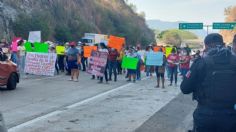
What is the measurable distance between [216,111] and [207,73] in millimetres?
362

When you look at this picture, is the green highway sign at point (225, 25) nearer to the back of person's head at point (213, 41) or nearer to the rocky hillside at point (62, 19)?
the rocky hillside at point (62, 19)

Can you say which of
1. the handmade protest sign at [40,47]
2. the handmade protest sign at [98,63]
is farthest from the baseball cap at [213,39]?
the handmade protest sign at [40,47]

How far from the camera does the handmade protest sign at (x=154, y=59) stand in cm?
2123

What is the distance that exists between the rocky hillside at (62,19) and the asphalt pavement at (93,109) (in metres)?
21.8

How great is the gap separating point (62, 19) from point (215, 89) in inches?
1936

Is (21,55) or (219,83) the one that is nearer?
(219,83)

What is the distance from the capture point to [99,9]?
69.4 meters

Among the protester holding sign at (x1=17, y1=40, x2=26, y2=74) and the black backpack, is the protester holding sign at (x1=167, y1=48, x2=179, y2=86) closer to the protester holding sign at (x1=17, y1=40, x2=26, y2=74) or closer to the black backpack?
the protester holding sign at (x1=17, y1=40, x2=26, y2=74)

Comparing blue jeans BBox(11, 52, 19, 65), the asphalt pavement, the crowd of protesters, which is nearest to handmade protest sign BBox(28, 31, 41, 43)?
the crowd of protesters

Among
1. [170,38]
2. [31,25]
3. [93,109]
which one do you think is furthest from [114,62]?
[170,38]

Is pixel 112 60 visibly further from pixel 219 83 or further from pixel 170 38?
pixel 170 38

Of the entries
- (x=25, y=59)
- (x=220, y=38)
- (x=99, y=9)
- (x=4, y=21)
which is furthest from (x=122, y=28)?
(x=220, y=38)

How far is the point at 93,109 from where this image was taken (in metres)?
12.6

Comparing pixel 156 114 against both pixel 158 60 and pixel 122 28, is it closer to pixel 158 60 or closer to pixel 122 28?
pixel 158 60
